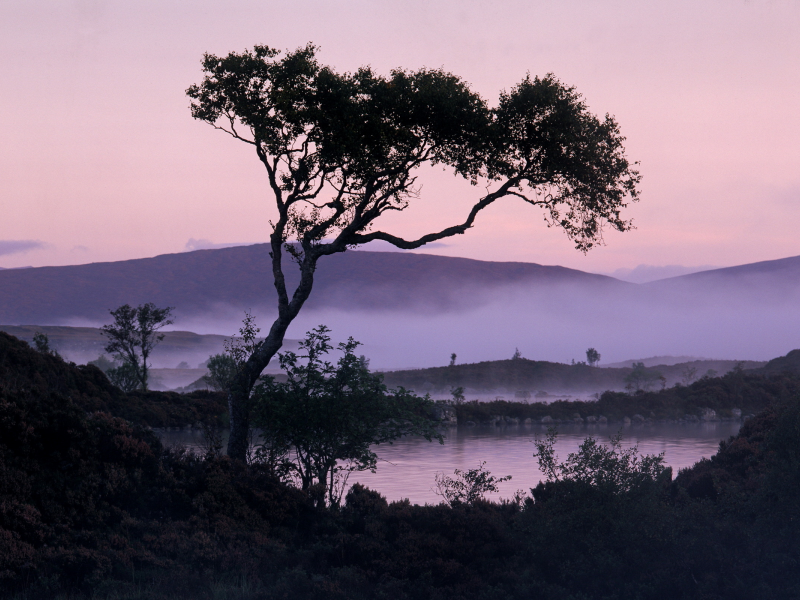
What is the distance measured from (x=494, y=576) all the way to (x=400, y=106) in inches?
414

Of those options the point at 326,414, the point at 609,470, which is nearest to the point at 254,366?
the point at 326,414

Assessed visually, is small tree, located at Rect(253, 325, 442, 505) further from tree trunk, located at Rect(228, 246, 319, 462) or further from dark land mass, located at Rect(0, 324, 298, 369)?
dark land mass, located at Rect(0, 324, 298, 369)

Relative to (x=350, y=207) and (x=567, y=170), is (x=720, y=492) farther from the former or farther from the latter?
(x=350, y=207)

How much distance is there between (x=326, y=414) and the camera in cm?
1466

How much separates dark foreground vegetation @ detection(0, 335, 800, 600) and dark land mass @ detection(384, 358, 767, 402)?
3000 inches

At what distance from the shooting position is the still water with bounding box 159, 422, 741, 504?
22.1 meters

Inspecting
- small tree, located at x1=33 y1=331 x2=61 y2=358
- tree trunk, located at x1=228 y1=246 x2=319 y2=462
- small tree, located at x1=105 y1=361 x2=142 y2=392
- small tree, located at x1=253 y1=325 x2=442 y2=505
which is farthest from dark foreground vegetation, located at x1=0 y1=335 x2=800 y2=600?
small tree, located at x1=105 y1=361 x2=142 y2=392

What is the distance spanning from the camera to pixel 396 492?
20.5 metres

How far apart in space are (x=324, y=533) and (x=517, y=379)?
86.9m

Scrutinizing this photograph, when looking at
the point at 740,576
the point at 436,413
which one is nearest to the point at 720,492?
the point at 740,576

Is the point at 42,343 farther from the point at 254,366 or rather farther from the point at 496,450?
the point at 254,366

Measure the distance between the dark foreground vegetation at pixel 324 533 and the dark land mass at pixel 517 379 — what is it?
76.2 metres

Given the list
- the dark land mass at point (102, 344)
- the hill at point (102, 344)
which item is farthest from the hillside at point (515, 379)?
the dark land mass at point (102, 344)

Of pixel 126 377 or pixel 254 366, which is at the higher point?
pixel 254 366
